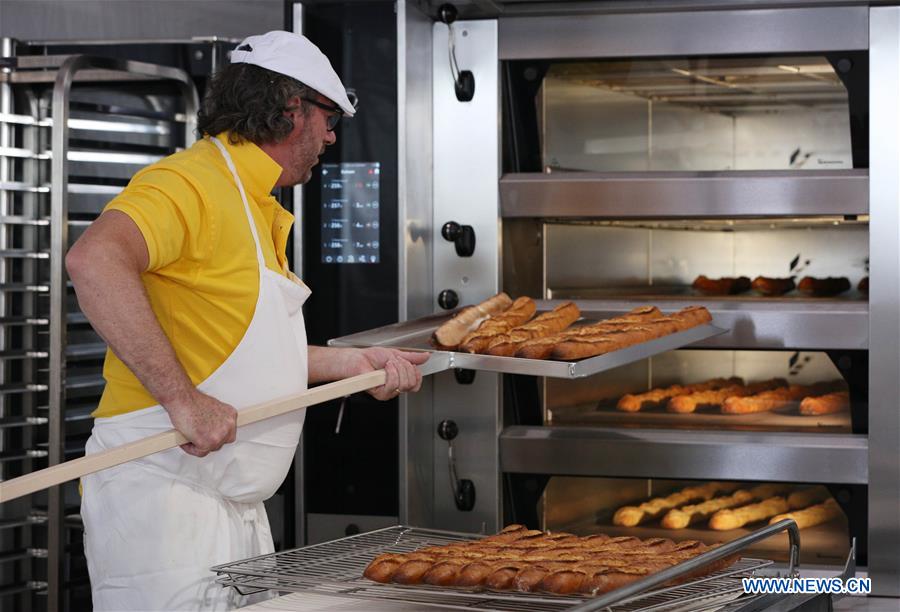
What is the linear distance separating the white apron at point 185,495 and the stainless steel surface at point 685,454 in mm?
1168

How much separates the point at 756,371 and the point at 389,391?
1370mm

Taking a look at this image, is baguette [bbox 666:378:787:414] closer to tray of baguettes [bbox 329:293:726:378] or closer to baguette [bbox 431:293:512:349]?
tray of baguettes [bbox 329:293:726:378]

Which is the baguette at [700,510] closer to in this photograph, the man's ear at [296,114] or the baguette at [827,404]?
the baguette at [827,404]

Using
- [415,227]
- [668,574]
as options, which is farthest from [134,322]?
[415,227]

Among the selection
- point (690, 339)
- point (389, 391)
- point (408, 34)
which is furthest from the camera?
point (408, 34)

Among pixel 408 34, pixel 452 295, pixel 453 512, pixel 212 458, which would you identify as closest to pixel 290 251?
pixel 452 295

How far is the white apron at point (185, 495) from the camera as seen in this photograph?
2107 mm

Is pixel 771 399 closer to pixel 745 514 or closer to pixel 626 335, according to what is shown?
pixel 745 514

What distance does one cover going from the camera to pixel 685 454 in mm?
3100

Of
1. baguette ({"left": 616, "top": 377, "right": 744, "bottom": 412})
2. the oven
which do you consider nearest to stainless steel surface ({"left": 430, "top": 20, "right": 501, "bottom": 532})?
the oven

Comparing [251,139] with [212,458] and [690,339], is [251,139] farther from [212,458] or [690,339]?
[690,339]

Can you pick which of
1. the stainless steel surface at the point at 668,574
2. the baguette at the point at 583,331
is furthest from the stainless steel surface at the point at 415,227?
the stainless steel surface at the point at 668,574

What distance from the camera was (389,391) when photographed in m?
2.38

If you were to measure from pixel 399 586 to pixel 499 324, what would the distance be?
1.01 metres
